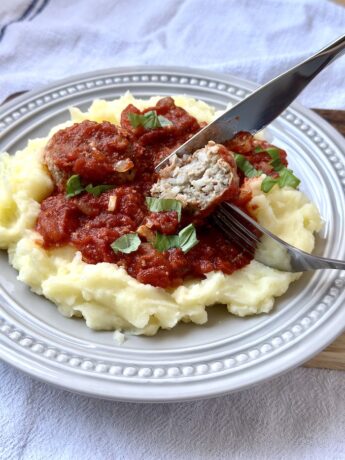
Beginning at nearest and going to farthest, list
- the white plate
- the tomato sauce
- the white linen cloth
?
the white plate → the white linen cloth → the tomato sauce

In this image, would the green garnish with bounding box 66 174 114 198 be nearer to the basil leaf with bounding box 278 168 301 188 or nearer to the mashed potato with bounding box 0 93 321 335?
the mashed potato with bounding box 0 93 321 335

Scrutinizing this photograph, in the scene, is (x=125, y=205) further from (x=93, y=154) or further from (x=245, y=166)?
(x=245, y=166)

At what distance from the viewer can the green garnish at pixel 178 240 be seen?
5.07 m

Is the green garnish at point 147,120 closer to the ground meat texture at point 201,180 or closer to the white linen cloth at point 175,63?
the ground meat texture at point 201,180

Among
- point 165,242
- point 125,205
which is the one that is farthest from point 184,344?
point 125,205

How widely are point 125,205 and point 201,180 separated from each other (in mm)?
685

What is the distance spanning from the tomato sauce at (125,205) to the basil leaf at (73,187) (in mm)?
36

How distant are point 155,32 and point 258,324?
591 centimetres

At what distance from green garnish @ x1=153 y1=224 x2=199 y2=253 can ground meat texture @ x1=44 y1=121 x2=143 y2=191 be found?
2.53ft

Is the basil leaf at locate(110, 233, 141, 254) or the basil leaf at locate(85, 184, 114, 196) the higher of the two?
the basil leaf at locate(85, 184, 114, 196)

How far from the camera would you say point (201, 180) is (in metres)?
5.34

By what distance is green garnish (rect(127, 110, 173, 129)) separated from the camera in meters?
5.80

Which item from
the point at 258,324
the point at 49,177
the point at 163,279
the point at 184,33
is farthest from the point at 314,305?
the point at 184,33

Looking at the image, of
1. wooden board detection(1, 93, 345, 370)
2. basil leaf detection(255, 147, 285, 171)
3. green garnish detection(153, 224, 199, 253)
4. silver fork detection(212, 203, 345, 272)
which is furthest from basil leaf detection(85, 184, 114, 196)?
wooden board detection(1, 93, 345, 370)
